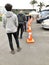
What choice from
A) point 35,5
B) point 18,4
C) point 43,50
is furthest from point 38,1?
point 43,50

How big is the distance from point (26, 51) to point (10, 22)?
4.82ft

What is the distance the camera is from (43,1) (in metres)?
90.6

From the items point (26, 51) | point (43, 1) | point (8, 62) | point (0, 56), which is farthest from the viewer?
point (43, 1)

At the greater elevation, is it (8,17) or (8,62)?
(8,17)

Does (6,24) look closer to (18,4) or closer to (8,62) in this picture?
(8,62)

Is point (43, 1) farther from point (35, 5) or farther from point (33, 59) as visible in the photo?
point (33, 59)

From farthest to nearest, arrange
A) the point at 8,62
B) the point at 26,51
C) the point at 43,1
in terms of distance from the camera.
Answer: the point at 43,1 → the point at 26,51 → the point at 8,62

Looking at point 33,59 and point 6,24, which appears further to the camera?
point 6,24

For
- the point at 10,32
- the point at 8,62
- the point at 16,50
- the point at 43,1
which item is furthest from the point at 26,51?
the point at 43,1

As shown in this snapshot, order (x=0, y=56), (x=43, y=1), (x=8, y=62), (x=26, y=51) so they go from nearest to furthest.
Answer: (x=8, y=62) → (x=0, y=56) → (x=26, y=51) → (x=43, y=1)

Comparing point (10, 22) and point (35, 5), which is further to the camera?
point (35, 5)

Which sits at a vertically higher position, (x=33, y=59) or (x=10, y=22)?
(x=10, y=22)

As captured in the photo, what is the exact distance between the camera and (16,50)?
9258 millimetres

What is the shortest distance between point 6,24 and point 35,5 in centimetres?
8385
